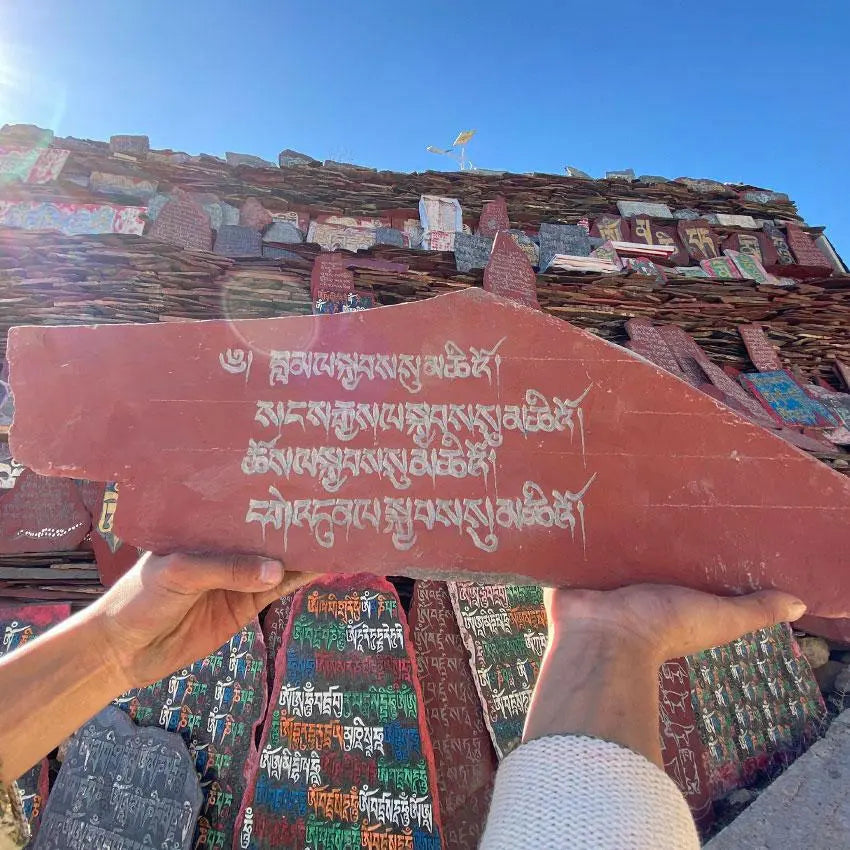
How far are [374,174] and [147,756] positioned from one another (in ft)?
22.8

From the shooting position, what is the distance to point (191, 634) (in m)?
1.66

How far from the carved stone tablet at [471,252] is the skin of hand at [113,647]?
417cm

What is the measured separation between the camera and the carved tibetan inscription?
2.51m

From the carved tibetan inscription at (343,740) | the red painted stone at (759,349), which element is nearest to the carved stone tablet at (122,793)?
the carved tibetan inscription at (343,740)

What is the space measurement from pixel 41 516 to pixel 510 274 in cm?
404

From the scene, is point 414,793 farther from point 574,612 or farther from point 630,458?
point 630,458

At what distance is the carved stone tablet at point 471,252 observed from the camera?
5352 millimetres

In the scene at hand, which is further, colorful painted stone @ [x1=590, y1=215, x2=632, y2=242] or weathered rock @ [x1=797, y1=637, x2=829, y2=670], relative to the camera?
colorful painted stone @ [x1=590, y1=215, x2=632, y2=242]

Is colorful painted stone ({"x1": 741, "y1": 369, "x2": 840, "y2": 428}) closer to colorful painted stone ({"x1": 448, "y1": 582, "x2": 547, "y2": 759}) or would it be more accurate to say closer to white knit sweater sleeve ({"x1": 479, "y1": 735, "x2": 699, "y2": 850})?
colorful painted stone ({"x1": 448, "y1": 582, "x2": 547, "y2": 759})

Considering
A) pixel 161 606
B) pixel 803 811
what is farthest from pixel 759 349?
pixel 161 606

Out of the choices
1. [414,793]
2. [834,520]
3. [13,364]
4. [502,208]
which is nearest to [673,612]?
[834,520]

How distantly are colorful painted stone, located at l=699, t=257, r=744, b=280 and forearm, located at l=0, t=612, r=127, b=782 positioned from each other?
729 centimetres

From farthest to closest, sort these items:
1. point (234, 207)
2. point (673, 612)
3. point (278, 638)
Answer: point (234, 207) → point (278, 638) → point (673, 612)

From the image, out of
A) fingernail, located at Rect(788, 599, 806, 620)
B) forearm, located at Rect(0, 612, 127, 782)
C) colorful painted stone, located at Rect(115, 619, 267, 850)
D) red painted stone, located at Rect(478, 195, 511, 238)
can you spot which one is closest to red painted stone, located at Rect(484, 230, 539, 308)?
red painted stone, located at Rect(478, 195, 511, 238)
